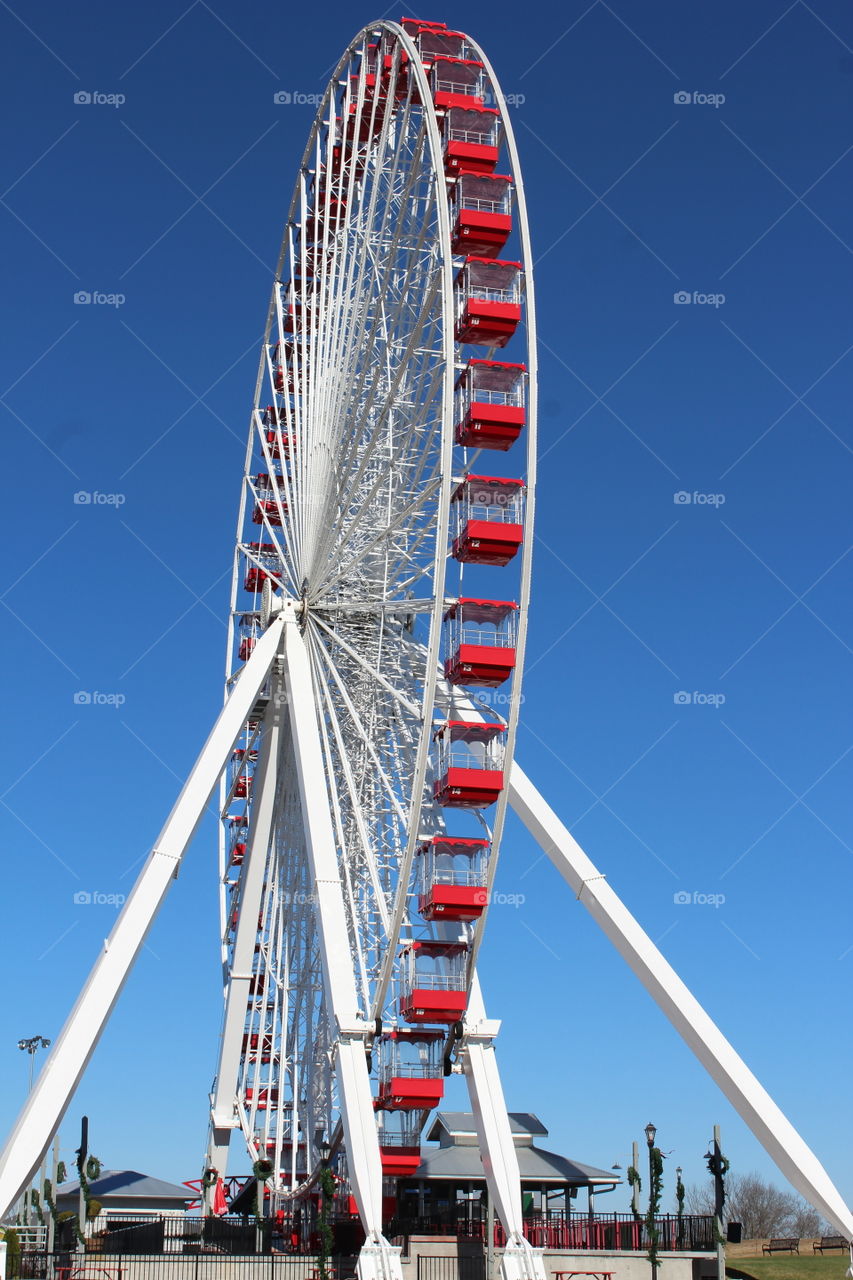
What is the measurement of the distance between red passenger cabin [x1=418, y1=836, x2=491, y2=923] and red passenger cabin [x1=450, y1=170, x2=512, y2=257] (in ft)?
42.9

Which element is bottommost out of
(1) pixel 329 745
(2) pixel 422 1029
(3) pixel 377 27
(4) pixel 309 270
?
(2) pixel 422 1029

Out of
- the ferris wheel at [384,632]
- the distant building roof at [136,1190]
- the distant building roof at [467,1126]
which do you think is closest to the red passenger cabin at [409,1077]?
the ferris wheel at [384,632]

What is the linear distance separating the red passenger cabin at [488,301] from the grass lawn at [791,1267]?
76.5 feet

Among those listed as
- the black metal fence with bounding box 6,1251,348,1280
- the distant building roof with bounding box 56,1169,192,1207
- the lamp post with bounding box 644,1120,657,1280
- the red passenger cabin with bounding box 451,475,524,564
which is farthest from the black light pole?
the distant building roof with bounding box 56,1169,192,1207

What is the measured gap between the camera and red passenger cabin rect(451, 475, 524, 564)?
3362cm

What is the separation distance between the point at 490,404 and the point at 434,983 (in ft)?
41.2

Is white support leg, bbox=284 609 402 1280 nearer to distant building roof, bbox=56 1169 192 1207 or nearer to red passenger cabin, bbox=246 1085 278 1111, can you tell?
red passenger cabin, bbox=246 1085 278 1111

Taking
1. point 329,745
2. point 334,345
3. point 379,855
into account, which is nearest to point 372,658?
point 329,745

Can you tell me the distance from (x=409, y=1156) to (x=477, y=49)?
2522cm

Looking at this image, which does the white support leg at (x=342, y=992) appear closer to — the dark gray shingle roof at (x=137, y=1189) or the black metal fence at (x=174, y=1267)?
the black metal fence at (x=174, y=1267)

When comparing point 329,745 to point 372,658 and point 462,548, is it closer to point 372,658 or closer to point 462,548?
point 372,658

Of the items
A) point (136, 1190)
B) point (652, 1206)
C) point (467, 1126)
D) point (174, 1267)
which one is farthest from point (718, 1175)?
point (136, 1190)

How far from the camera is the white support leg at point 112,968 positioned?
30.0 metres

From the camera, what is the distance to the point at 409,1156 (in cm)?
3475
